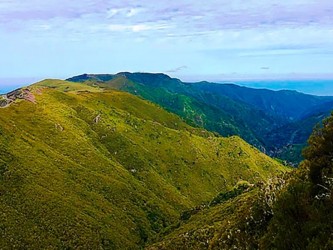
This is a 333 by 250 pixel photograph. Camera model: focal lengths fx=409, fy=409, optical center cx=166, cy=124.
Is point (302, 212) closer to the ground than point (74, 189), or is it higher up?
higher up

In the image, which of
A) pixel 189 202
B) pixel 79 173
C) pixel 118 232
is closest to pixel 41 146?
pixel 79 173

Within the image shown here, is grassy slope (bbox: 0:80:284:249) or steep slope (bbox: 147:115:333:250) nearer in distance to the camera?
steep slope (bbox: 147:115:333:250)

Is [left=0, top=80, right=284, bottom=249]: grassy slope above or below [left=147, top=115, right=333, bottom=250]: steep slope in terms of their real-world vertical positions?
below

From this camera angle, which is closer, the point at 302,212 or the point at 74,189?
the point at 302,212

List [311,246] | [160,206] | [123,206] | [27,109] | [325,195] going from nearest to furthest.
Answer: [311,246] → [325,195] → [123,206] → [160,206] → [27,109]

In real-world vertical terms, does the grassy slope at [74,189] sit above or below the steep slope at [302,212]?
below

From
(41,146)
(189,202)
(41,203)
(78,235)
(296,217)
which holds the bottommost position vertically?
(189,202)

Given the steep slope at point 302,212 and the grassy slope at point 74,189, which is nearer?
the steep slope at point 302,212

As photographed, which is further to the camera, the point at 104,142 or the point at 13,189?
the point at 104,142

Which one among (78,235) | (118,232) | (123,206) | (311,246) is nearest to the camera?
(311,246)

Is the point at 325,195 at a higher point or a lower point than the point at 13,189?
higher

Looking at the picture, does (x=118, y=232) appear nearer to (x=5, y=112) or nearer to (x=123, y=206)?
(x=123, y=206)
